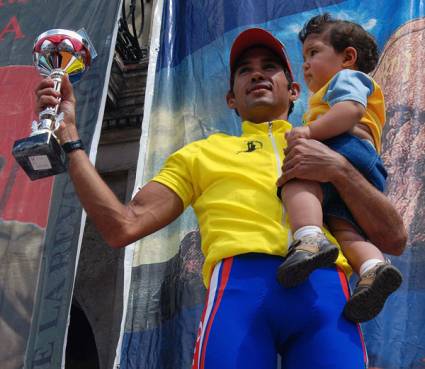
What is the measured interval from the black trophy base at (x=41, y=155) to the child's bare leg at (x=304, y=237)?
2.14 feet

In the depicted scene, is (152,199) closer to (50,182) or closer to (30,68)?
(50,182)

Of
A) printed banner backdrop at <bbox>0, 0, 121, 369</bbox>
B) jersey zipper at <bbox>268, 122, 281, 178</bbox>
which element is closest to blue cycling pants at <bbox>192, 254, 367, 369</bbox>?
jersey zipper at <bbox>268, 122, 281, 178</bbox>

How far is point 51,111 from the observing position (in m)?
2.22

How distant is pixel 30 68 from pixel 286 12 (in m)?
1.69

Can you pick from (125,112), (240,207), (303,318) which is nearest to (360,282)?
(303,318)

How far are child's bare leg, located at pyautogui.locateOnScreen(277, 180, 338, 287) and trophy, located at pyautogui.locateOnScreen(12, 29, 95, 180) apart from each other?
67cm

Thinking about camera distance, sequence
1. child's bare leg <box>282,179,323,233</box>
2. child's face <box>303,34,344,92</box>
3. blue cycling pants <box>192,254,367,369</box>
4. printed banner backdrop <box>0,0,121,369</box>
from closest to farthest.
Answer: blue cycling pants <box>192,254,367,369</box>
child's bare leg <box>282,179,323,233</box>
child's face <box>303,34,344,92</box>
printed banner backdrop <box>0,0,121,369</box>

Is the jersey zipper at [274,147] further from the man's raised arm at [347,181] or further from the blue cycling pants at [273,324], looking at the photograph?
the blue cycling pants at [273,324]

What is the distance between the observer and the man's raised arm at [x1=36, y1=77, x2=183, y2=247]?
6.88ft

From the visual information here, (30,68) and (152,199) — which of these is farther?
(30,68)

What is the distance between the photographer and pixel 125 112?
5828 millimetres

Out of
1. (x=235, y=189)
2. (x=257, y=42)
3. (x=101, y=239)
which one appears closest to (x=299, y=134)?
(x=235, y=189)

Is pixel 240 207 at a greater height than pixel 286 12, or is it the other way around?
pixel 286 12

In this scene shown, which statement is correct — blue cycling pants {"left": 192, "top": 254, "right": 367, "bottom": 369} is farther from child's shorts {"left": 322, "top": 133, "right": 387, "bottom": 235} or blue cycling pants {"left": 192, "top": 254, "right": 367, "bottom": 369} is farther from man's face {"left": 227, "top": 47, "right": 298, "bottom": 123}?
man's face {"left": 227, "top": 47, "right": 298, "bottom": 123}
